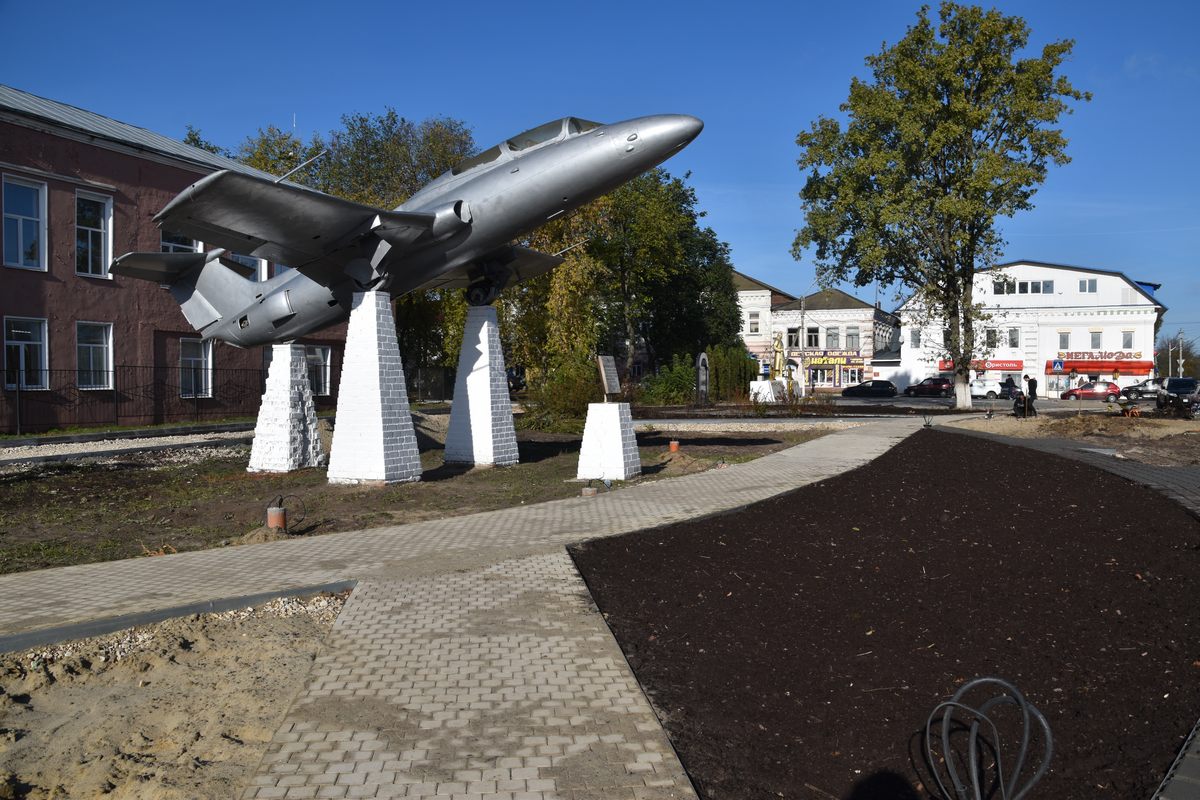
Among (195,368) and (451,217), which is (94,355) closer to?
(195,368)

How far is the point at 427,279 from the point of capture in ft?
48.5

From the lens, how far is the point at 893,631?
5.70m

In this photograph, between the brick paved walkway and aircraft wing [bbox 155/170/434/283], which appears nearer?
the brick paved walkway

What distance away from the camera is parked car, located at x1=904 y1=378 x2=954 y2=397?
60.9 m

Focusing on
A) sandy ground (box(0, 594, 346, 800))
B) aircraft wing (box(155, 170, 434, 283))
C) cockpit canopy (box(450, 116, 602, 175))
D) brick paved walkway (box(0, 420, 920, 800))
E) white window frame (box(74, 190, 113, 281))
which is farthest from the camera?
white window frame (box(74, 190, 113, 281))

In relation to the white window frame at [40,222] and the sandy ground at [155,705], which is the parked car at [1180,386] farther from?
the white window frame at [40,222]

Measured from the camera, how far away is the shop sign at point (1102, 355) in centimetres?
5950

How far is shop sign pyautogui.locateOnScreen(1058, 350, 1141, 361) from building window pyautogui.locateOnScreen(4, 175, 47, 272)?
60774mm

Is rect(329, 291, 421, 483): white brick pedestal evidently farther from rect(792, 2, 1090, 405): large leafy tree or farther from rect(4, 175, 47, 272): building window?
rect(792, 2, 1090, 405): large leafy tree

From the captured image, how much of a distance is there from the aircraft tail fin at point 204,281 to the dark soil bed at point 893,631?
10231mm

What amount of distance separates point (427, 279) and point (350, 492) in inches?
159

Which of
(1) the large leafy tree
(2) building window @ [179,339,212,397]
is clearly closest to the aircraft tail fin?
(2) building window @ [179,339,212,397]

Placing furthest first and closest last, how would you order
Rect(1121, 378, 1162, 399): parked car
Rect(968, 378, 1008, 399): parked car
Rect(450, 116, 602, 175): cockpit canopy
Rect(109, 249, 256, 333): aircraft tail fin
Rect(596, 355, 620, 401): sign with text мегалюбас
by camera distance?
Rect(968, 378, 1008, 399): parked car, Rect(1121, 378, 1162, 399): parked car, Rect(109, 249, 256, 333): aircraft tail fin, Rect(596, 355, 620, 401): sign with text мегалюбас, Rect(450, 116, 602, 175): cockpit canopy

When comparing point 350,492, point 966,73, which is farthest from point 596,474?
point 966,73
